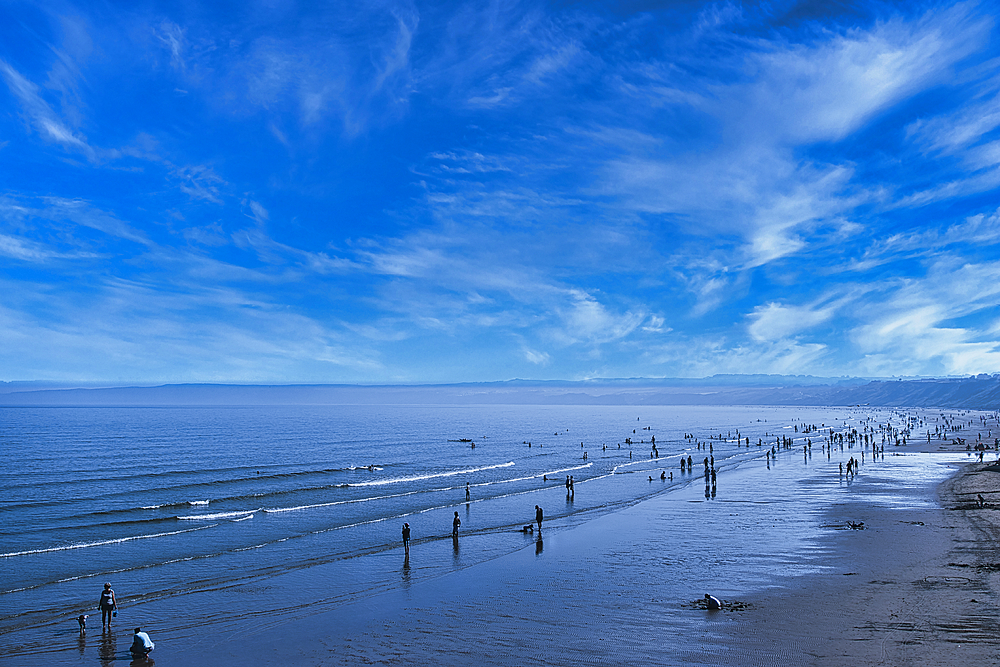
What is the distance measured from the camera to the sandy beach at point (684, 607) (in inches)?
590

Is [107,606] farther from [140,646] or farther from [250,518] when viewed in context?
[250,518]

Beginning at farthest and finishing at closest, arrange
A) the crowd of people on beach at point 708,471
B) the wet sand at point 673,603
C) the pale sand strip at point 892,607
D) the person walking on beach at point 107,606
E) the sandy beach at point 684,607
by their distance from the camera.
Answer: the person walking on beach at point 107,606
the crowd of people on beach at point 708,471
the wet sand at point 673,603
the sandy beach at point 684,607
the pale sand strip at point 892,607

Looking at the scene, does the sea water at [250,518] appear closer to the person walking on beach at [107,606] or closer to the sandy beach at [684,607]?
the person walking on beach at [107,606]

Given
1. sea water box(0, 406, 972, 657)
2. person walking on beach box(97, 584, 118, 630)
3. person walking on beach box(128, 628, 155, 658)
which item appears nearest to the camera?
person walking on beach box(128, 628, 155, 658)

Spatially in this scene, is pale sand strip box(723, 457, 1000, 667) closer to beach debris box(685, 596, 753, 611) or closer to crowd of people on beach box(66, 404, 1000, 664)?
beach debris box(685, 596, 753, 611)

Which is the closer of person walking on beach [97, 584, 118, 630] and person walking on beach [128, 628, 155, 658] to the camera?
person walking on beach [128, 628, 155, 658]

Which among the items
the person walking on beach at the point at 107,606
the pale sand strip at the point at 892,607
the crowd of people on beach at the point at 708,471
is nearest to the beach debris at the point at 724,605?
the crowd of people on beach at the point at 708,471

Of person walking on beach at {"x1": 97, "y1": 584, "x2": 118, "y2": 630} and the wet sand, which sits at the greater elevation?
person walking on beach at {"x1": 97, "y1": 584, "x2": 118, "y2": 630}

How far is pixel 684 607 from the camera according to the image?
18422 millimetres

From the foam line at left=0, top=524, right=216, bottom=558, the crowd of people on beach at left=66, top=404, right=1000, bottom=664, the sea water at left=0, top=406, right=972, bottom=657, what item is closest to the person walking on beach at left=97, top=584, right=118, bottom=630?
the crowd of people on beach at left=66, top=404, right=1000, bottom=664

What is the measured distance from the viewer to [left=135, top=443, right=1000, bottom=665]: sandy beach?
49.2 feet

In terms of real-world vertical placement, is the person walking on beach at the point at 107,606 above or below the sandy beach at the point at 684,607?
above

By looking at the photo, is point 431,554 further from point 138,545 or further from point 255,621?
point 138,545

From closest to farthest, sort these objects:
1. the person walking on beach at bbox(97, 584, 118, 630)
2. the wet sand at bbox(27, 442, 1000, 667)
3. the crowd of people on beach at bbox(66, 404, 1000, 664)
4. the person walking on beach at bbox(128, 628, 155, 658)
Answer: the wet sand at bbox(27, 442, 1000, 667), the person walking on beach at bbox(128, 628, 155, 658), the crowd of people on beach at bbox(66, 404, 1000, 664), the person walking on beach at bbox(97, 584, 118, 630)
